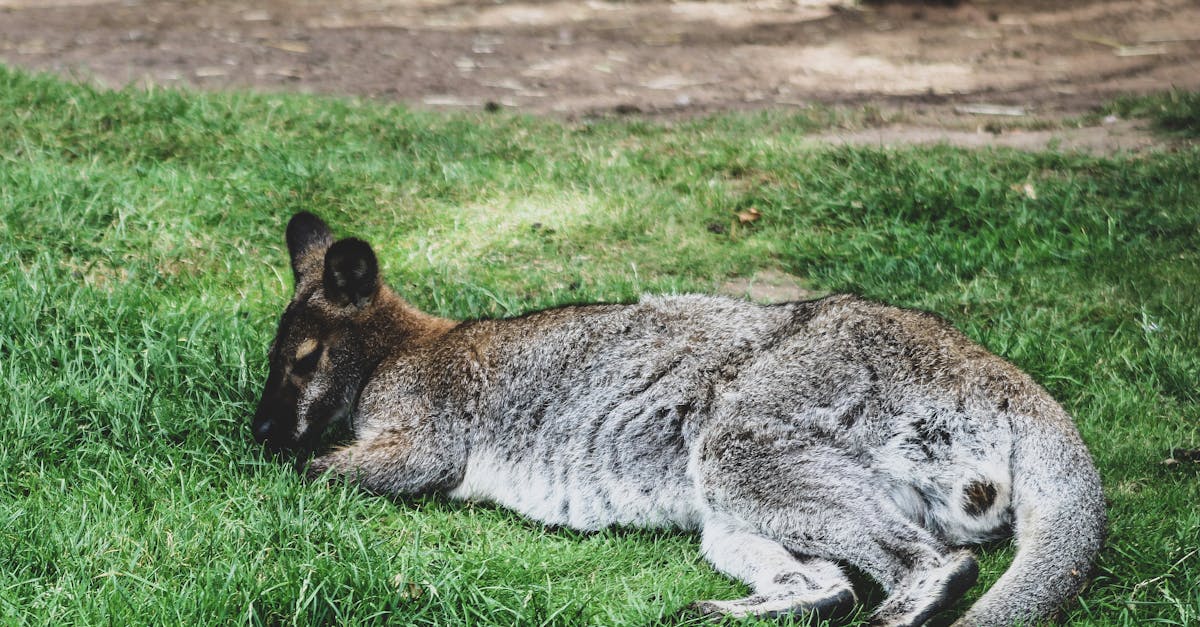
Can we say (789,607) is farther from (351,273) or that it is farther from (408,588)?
(351,273)

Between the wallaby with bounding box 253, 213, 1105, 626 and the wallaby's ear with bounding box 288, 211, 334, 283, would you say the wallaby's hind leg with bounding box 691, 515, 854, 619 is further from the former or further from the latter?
the wallaby's ear with bounding box 288, 211, 334, 283

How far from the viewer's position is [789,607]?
133 inches

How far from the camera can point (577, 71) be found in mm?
10711

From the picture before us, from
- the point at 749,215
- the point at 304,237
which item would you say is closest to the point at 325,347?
the point at 304,237

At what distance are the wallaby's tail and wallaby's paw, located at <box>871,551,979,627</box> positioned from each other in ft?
0.28

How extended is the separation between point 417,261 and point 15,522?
2696mm

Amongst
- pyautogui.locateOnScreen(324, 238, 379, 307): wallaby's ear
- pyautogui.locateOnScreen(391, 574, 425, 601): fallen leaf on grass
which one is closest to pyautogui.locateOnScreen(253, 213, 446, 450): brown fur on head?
pyautogui.locateOnScreen(324, 238, 379, 307): wallaby's ear

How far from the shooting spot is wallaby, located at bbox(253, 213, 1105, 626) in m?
3.45

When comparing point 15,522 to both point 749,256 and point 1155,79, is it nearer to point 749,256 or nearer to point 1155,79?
point 749,256

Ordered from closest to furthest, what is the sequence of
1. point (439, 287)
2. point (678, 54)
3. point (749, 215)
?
point (439, 287) < point (749, 215) < point (678, 54)

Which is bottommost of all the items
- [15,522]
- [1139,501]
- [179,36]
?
[1139,501]

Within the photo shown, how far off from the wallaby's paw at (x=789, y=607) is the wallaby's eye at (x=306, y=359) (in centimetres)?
→ 190

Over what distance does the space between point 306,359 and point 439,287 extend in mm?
1280

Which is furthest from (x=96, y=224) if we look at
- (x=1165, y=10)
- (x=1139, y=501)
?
(x=1165, y=10)
